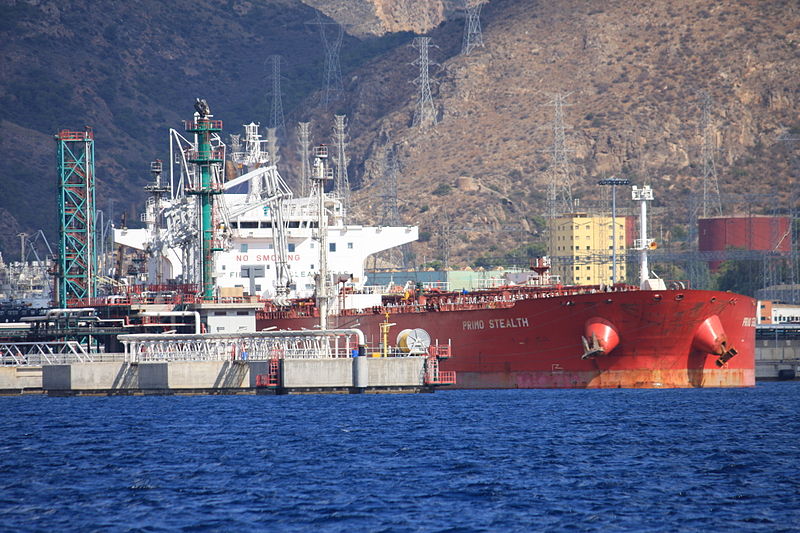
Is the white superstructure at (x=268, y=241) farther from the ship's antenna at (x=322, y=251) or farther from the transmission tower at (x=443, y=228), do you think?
the transmission tower at (x=443, y=228)

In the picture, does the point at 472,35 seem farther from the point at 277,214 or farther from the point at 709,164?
the point at 277,214

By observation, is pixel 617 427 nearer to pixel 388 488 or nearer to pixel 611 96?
pixel 388 488

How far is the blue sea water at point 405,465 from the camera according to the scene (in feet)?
117

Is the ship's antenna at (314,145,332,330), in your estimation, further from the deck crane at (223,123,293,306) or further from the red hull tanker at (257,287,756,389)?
the deck crane at (223,123,293,306)

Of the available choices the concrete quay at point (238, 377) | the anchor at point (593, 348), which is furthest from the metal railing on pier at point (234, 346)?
the anchor at point (593, 348)

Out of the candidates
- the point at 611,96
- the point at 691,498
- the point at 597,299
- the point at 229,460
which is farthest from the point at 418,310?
the point at 611,96

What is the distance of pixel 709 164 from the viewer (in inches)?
6304

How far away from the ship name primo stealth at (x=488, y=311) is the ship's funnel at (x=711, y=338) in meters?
0.05

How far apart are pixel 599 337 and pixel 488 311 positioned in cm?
644

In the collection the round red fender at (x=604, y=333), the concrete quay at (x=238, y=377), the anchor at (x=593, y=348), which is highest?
the round red fender at (x=604, y=333)

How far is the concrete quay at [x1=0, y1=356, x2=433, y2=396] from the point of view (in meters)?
60.7

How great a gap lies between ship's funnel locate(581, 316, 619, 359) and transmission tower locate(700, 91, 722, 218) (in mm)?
70286

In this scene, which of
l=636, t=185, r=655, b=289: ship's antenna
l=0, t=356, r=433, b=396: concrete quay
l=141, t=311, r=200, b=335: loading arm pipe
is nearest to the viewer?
l=0, t=356, r=433, b=396: concrete quay

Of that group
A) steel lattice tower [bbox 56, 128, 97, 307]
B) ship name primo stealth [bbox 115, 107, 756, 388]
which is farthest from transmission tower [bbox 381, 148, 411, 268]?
steel lattice tower [bbox 56, 128, 97, 307]
